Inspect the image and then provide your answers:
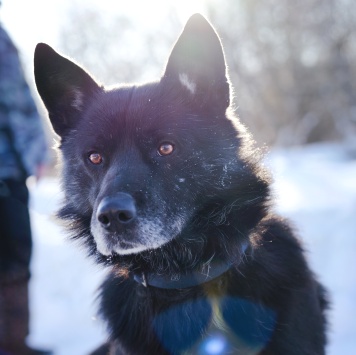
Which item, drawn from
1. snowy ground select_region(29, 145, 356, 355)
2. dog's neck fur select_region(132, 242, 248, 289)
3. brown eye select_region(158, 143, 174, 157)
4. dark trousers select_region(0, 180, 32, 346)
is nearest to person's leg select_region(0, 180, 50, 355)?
dark trousers select_region(0, 180, 32, 346)

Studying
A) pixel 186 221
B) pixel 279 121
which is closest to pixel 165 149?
pixel 186 221

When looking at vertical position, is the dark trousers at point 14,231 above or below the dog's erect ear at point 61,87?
below

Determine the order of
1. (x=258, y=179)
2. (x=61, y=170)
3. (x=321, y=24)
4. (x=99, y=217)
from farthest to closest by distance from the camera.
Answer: (x=321, y=24) → (x=61, y=170) → (x=258, y=179) → (x=99, y=217)

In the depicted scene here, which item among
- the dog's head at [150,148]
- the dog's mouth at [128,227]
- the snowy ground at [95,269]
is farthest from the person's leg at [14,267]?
the dog's mouth at [128,227]

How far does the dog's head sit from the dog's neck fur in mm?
211

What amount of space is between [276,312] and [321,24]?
20.2 metres

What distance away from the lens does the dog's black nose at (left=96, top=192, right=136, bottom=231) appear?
2273 millimetres

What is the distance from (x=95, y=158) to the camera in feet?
8.89

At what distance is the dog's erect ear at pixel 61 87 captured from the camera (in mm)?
2811

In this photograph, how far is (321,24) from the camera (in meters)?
20.7

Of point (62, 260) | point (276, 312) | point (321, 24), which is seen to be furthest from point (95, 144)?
point (321, 24)

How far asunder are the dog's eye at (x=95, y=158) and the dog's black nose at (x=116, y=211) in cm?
43

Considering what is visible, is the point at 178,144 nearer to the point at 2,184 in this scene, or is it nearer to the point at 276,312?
the point at 276,312

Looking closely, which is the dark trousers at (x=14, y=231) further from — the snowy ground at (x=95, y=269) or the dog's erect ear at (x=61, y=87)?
the dog's erect ear at (x=61, y=87)
